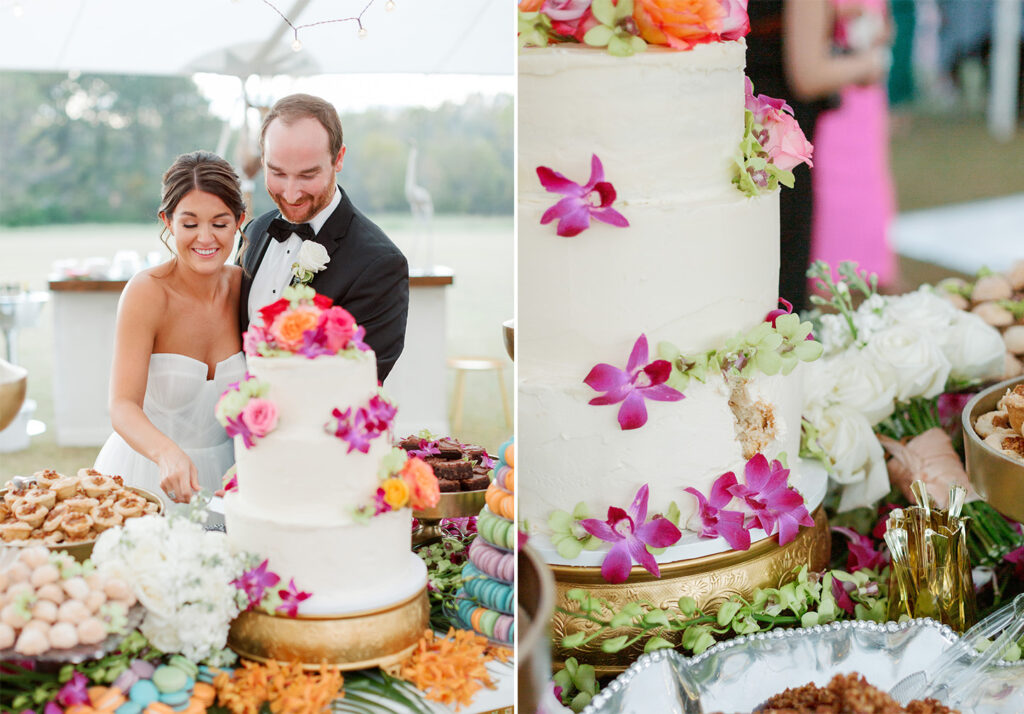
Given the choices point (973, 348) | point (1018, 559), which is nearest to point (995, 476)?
point (1018, 559)

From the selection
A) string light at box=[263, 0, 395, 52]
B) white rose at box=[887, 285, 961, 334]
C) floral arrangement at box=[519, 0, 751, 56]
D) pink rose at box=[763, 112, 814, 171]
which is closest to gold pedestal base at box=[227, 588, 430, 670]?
string light at box=[263, 0, 395, 52]

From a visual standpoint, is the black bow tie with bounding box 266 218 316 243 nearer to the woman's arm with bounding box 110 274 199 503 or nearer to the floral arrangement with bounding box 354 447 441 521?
the woman's arm with bounding box 110 274 199 503

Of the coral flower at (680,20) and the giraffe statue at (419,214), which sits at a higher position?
the coral flower at (680,20)

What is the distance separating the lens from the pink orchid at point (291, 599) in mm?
911

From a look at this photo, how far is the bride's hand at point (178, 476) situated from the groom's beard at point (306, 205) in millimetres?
270

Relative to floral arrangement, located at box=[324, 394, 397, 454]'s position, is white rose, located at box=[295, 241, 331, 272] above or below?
above

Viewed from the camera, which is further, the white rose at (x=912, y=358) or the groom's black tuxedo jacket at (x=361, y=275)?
the white rose at (x=912, y=358)

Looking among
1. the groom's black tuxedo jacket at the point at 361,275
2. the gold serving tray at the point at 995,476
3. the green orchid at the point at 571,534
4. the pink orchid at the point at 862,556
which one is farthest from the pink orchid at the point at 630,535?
the pink orchid at the point at 862,556

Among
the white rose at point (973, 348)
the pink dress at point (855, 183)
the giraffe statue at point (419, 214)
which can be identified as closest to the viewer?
the giraffe statue at point (419, 214)

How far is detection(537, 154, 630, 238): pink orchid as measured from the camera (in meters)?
1.08

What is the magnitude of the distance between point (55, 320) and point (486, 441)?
473mm

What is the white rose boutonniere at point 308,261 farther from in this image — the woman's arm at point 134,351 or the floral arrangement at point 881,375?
the floral arrangement at point 881,375

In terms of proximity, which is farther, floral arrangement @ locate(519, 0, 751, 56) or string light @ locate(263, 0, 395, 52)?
floral arrangement @ locate(519, 0, 751, 56)

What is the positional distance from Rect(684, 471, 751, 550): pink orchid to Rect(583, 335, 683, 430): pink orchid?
0.14 meters
